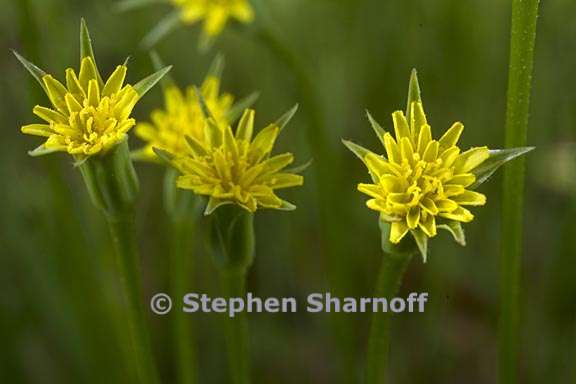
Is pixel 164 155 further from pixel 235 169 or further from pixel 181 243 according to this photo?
pixel 181 243

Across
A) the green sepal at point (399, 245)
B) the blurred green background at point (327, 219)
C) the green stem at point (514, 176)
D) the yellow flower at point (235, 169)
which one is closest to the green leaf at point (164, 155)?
the yellow flower at point (235, 169)

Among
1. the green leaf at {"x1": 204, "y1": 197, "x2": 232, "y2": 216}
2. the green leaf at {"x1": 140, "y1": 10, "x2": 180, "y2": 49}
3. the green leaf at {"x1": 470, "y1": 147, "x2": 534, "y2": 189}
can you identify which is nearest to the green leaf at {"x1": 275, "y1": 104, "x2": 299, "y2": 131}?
the green leaf at {"x1": 204, "y1": 197, "x2": 232, "y2": 216}

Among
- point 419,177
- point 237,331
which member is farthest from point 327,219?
point 419,177

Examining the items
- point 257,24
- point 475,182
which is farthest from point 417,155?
point 257,24

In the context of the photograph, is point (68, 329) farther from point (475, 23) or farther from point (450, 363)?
point (475, 23)

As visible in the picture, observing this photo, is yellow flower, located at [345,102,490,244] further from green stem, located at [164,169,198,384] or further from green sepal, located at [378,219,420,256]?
green stem, located at [164,169,198,384]

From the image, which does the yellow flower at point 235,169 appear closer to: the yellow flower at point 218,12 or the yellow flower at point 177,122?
the yellow flower at point 177,122
